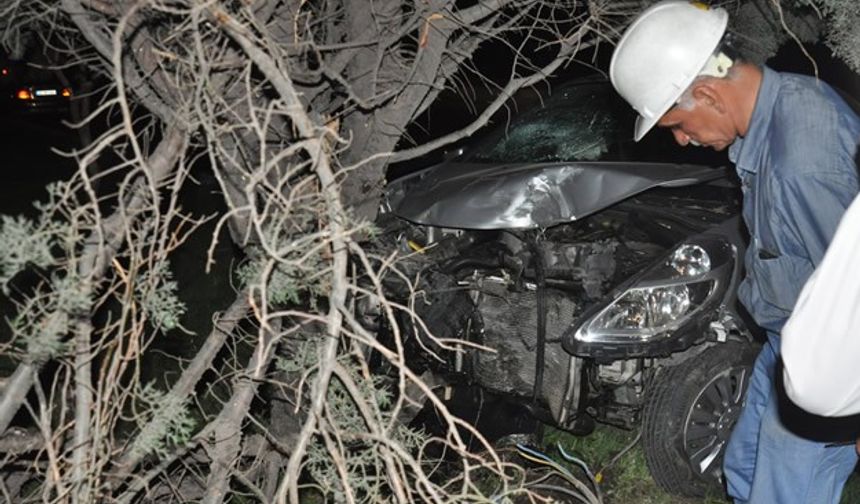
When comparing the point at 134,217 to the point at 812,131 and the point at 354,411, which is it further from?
the point at 812,131

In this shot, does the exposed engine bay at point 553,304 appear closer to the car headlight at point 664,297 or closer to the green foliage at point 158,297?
the car headlight at point 664,297

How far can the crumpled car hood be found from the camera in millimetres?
5000

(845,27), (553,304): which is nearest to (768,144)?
(845,27)

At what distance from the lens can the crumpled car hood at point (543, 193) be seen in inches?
197

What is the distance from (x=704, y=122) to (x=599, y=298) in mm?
1319

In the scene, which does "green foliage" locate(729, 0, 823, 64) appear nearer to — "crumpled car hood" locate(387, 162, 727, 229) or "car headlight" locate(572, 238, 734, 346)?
"crumpled car hood" locate(387, 162, 727, 229)

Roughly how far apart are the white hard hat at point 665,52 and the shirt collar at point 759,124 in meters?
0.21

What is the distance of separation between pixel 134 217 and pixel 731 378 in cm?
312

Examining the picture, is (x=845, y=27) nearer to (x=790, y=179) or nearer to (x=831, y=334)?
(x=790, y=179)

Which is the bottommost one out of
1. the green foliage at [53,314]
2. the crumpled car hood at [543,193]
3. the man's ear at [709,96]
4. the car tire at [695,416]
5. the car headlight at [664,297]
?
the car tire at [695,416]

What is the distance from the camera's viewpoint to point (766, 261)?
11.9 feet

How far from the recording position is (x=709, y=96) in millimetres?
3594

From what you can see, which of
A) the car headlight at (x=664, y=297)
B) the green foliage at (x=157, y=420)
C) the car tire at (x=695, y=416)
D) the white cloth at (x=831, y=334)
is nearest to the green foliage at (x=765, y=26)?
the car headlight at (x=664, y=297)

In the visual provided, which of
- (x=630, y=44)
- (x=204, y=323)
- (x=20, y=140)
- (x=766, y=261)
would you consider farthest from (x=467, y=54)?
(x=20, y=140)
